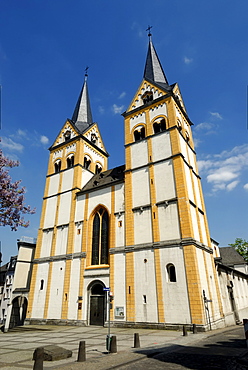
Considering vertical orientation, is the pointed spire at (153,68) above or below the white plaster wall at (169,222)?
above

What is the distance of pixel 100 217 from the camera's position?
1049 inches

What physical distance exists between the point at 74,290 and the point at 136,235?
8.65 metres

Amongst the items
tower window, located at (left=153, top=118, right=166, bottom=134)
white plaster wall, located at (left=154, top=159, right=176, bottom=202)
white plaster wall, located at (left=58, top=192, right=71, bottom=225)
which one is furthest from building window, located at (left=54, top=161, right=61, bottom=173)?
white plaster wall, located at (left=154, top=159, right=176, bottom=202)

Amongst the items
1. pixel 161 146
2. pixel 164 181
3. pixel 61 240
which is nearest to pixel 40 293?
pixel 61 240

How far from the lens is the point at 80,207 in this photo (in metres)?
28.6

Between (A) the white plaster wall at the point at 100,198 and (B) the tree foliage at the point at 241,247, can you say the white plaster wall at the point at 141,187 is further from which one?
(B) the tree foliage at the point at 241,247

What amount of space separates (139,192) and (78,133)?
1585cm

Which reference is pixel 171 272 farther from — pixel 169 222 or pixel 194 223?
pixel 194 223

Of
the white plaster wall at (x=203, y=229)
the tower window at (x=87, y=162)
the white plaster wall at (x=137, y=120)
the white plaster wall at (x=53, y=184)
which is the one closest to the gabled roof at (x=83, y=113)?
the tower window at (x=87, y=162)

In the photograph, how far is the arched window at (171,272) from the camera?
19267 mm

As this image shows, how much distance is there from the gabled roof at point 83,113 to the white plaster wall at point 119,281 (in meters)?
20.8

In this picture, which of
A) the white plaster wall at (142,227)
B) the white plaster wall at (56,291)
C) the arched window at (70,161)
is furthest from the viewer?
the arched window at (70,161)

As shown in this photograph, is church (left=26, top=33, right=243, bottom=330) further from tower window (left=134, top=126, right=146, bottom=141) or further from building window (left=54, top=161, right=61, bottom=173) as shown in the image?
building window (left=54, top=161, right=61, bottom=173)

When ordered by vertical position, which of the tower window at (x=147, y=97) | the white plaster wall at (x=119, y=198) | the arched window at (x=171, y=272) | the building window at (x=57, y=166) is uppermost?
the tower window at (x=147, y=97)
